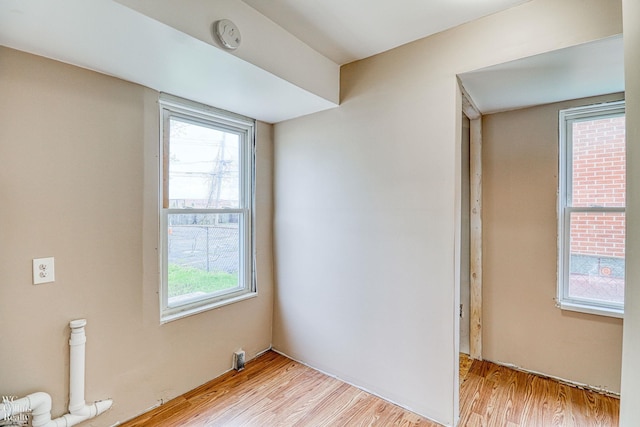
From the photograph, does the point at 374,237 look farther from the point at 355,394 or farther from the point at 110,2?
the point at 110,2

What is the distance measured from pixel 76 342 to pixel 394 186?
215 centimetres

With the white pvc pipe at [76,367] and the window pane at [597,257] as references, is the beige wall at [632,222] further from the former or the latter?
the white pvc pipe at [76,367]

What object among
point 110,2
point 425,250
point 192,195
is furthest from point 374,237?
point 110,2

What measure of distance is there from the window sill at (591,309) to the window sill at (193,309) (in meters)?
2.56

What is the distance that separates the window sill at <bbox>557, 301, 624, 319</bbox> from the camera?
213cm

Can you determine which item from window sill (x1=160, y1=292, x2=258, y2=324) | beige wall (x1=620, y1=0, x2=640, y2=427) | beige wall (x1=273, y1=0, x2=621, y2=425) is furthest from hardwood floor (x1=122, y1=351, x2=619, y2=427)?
beige wall (x1=620, y1=0, x2=640, y2=427)

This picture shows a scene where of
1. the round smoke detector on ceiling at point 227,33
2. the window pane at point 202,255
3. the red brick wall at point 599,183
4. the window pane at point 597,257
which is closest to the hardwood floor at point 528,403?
the window pane at point 597,257

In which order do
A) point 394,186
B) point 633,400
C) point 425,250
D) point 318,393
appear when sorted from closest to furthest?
point 633,400
point 425,250
point 394,186
point 318,393

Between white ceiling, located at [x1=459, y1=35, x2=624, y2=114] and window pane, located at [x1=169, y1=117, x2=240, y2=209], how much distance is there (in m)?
1.88

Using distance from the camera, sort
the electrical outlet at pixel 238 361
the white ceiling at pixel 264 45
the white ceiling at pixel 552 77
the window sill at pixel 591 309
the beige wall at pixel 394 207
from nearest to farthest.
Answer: the white ceiling at pixel 264 45
the white ceiling at pixel 552 77
the beige wall at pixel 394 207
the window sill at pixel 591 309
the electrical outlet at pixel 238 361

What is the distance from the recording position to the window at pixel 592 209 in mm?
2176

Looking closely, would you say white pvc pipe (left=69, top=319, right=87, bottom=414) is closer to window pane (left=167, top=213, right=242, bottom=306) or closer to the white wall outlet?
the white wall outlet

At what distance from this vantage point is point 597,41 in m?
1.48

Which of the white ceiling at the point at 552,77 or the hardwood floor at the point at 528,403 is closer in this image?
the white ceiling at the point at 552,77
